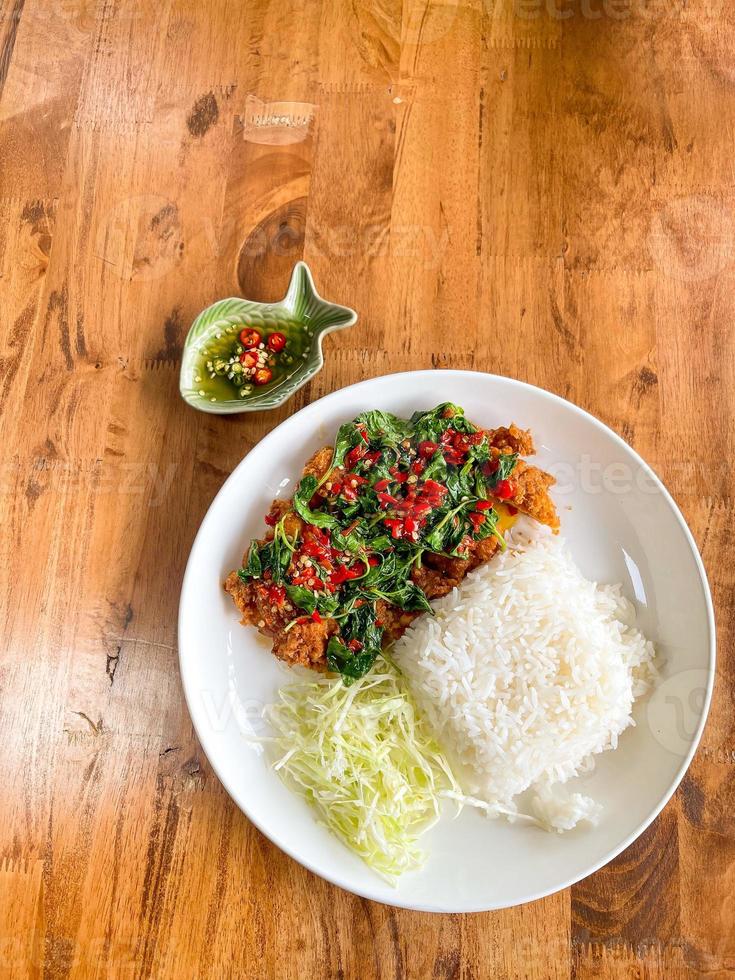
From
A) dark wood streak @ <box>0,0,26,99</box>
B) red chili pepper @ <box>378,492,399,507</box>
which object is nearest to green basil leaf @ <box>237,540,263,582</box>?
red chili pepper @ <box>378,492,399,507</box>

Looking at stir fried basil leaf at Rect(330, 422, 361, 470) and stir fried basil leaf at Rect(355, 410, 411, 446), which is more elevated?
stir fried basil leaf at Rect(355, 410, 411, 446)

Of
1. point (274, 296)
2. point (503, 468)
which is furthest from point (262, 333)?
point (503, 468)

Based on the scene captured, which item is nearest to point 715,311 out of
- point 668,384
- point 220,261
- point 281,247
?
point 668,384

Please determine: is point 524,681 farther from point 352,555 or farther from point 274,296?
point 274,296

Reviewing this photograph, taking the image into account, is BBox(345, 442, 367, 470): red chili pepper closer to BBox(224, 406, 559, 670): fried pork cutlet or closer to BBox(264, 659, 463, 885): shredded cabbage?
BBox(224, 406, 559, 670): fried pork cutlet

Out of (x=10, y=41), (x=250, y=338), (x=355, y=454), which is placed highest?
(x=10, y=41)

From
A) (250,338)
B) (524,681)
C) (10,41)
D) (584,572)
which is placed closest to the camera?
(524,681)
